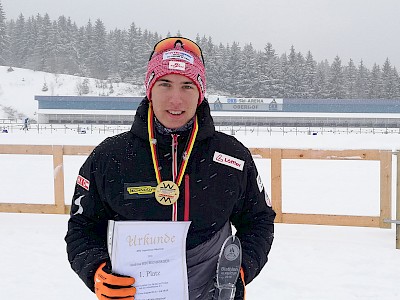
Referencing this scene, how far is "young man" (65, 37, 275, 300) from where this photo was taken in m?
1.91

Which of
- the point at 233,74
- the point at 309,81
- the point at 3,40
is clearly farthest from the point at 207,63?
the point at 3,40

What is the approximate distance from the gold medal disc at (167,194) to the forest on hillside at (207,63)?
88.8 meters

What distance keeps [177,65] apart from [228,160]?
474mm

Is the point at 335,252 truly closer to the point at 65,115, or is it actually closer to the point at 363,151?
the point at 363,151

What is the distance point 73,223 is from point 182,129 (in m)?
0.63

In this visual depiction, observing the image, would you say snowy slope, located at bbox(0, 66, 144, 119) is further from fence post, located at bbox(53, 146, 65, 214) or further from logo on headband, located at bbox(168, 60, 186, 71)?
logo on headband, located at bbox(168, 60, 186, 71)

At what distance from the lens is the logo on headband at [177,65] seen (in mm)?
1924

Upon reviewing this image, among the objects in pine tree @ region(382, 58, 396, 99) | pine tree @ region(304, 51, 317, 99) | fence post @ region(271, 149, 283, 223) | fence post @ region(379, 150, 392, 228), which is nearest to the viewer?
fence post @ region(379, 150, 392, 228)

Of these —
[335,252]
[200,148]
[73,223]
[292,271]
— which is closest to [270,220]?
[200,148]

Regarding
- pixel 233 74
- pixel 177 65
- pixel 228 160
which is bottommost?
pixel 228 160

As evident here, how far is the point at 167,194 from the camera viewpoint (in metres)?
1.88

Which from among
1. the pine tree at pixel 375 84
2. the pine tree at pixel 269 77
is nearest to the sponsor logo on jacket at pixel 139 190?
the pine tree at pixel 269 77

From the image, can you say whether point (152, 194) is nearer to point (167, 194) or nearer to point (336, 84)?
point (167, 194)

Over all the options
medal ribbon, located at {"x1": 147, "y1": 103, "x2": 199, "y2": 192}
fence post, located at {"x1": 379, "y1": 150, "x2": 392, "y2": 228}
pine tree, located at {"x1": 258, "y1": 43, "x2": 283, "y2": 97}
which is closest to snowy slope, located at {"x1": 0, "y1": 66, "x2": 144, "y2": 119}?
pine tree, located at {"x1": 258, "y1": 43, "x2": 283, "y2": 97}
